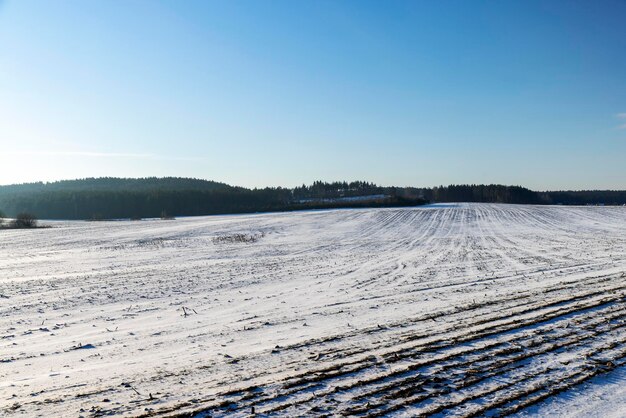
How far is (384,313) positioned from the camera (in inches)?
413

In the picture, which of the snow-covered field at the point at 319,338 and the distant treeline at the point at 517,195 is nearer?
the snow-covered field at the point at 319,338

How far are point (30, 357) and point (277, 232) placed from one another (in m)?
32.0

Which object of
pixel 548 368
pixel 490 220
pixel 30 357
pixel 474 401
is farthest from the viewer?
pixel 490 220

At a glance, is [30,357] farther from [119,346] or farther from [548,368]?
[548,368]

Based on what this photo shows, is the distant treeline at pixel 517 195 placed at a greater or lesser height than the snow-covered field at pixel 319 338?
greater

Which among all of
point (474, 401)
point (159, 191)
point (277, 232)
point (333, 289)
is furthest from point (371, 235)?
point (159, 191)

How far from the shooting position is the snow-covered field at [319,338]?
5898 mm

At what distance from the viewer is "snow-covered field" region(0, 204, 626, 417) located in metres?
5.90

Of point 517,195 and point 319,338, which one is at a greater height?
point 517,195

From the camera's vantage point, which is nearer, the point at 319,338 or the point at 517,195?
the point at 319,338

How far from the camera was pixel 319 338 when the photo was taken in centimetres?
859

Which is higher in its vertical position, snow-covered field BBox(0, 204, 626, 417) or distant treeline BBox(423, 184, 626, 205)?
distant treeline BBox(423, 184, 626, 205)

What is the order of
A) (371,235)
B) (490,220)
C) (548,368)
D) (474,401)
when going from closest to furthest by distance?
1. (474,401)
2. (548,368)
3. (371,235)
4. (490,220)

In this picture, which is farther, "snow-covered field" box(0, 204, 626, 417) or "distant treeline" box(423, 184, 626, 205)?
"distant treeline" box(423, 184, 626, 205)
